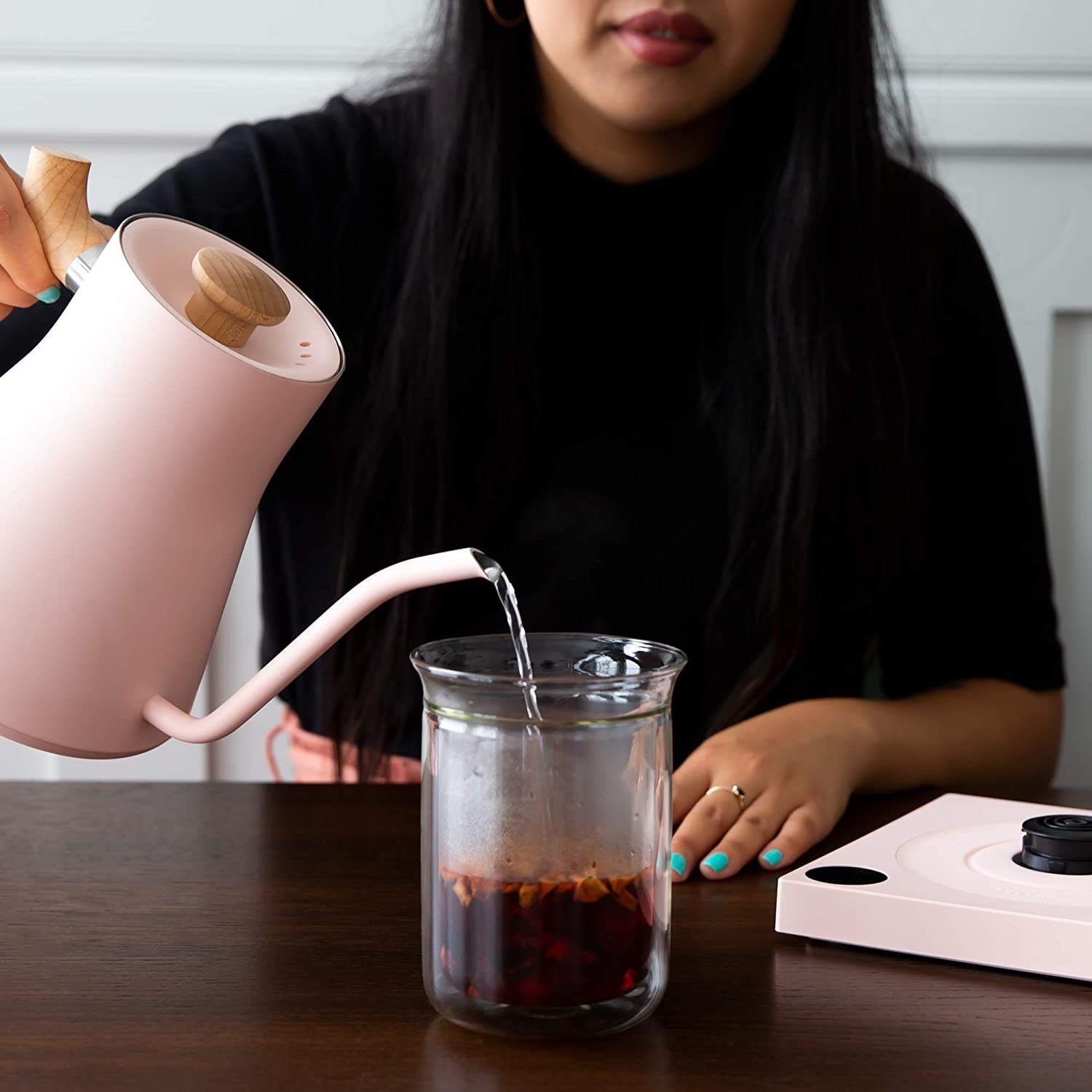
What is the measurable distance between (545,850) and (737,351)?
681mm

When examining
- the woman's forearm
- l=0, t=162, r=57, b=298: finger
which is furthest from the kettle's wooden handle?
the woman's forearm

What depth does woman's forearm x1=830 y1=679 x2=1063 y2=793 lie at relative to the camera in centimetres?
76

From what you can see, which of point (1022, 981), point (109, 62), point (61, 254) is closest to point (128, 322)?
point (61, 254)

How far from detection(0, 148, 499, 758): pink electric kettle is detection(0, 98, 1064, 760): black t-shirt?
1.68 ft

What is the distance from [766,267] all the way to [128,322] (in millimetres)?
661

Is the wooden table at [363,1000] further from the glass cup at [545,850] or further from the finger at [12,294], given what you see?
the finger at [12,294]

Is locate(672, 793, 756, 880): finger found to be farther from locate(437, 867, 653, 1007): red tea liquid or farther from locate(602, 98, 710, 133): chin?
locate(602, 98, 710, 133): chin

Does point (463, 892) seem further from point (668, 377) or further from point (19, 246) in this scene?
point (668, 377)

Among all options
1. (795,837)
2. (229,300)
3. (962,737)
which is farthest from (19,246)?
(962,737)

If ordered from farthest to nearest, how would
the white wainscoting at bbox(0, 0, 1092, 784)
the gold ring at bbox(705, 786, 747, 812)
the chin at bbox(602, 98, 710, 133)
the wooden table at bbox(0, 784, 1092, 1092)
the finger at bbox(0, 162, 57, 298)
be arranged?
the white wainscoting at bbox(0, 0, 1092, 784) → the chin at bbox(602, 98, 710, 133) → the gold ring at bbox(705, 786, 747, 812) → the finger at bbox(0, 162, 57, 298) → the wooden table at bbox(0, 784, 1092, 1092)

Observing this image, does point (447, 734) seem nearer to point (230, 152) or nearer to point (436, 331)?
point (436, 331)

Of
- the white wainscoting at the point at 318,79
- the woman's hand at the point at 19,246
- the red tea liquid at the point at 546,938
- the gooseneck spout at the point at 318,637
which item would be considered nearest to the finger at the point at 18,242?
the woman's hand at the point at 19,246

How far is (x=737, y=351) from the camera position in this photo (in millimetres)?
1009

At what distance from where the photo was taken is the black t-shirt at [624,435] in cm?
100
